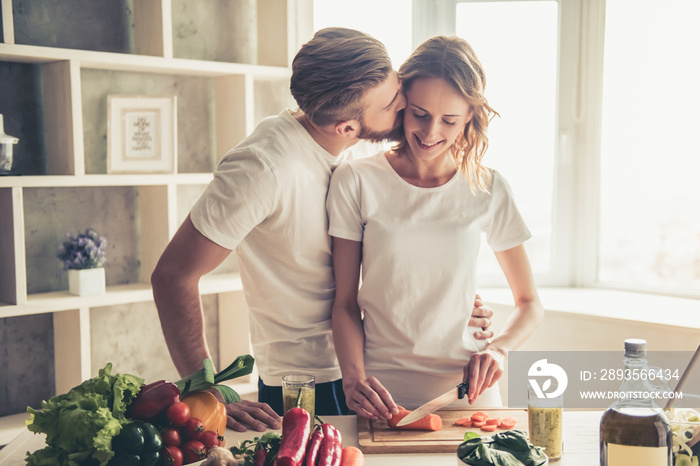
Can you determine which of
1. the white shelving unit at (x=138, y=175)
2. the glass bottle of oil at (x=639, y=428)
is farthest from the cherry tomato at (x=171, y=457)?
the white shelving unit at (x=138, y=175)

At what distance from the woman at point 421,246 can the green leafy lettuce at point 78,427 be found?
670 millimetres

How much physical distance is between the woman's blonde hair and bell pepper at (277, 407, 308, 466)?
86 centimetres

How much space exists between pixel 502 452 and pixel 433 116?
3.00ft

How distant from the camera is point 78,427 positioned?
118 cm

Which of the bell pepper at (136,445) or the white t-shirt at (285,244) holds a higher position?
the white t-shirt at (285,244)

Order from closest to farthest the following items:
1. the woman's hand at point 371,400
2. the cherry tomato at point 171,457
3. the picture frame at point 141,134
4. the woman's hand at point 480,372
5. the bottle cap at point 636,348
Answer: the bottle cap at point 636,348, the cherry tomato at point 171,457, the woman's hand at point 371,400, the woman's hand at point 480,372, the picture frame at point 141,134

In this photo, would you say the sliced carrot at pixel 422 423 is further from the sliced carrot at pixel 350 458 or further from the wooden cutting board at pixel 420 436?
the sliced carrot at pixel 350 458

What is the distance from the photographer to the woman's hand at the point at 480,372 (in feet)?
5.51

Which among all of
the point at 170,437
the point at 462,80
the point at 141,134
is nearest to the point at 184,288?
the point at 170,437

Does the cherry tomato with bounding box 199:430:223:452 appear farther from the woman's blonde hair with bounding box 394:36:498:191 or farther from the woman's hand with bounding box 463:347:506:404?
the woman's blonde hair with bounding box 394:36:498:191

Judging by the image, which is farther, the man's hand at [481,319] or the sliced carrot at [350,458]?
the man's hand at [481,319]

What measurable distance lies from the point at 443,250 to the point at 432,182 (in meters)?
0.20

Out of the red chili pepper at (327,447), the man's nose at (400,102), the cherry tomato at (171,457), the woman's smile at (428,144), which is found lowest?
the cherry tomato at (171,457)

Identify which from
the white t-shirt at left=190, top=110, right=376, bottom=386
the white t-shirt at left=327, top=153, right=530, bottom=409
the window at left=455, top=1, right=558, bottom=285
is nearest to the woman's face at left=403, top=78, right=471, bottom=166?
the white t-shirt at left=327, top=153, right=530, bottom=409
